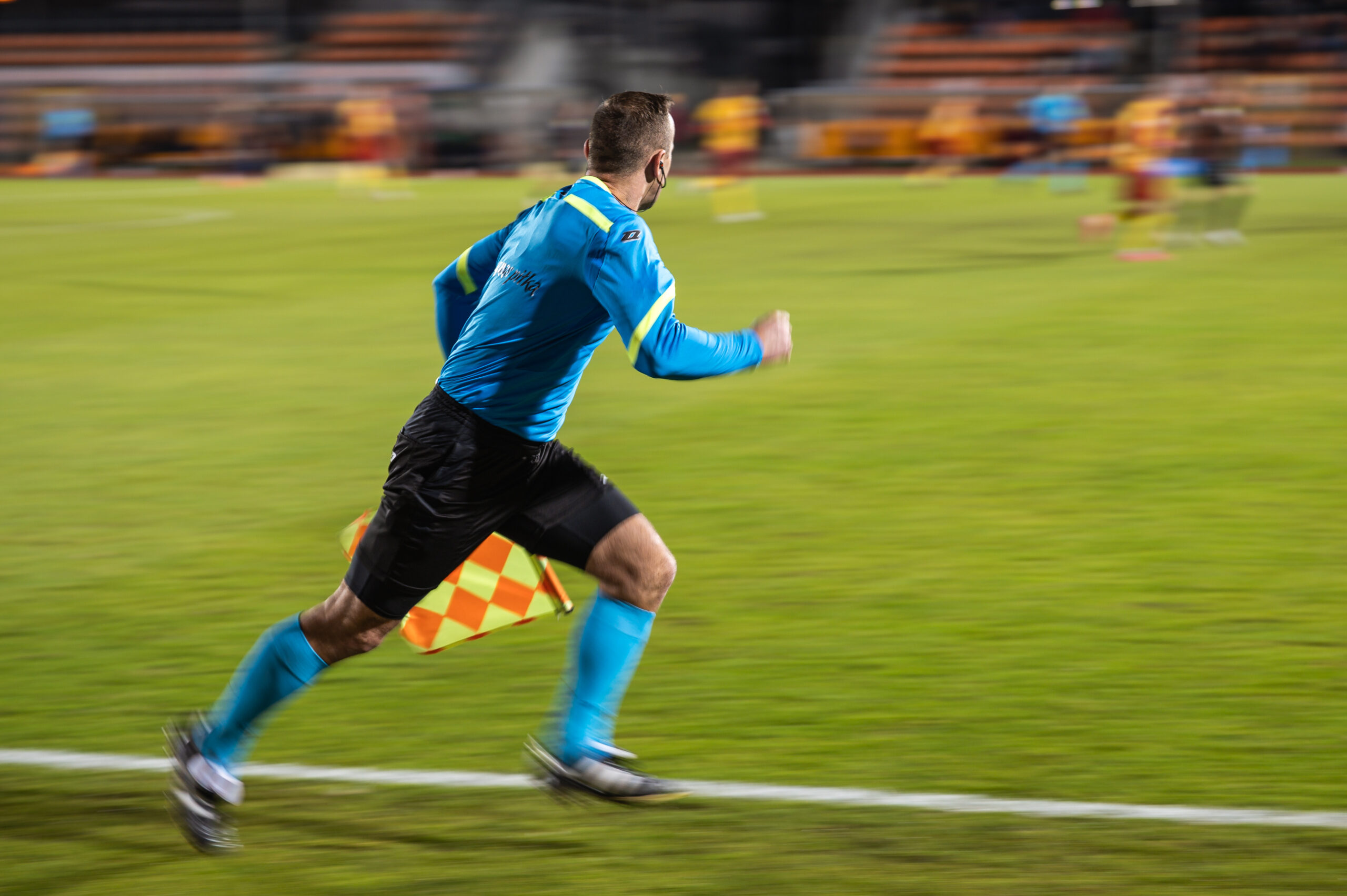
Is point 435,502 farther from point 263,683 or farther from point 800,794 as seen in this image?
point 800,794

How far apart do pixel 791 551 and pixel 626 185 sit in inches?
115

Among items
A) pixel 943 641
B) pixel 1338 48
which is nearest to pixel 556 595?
pixel 943 641

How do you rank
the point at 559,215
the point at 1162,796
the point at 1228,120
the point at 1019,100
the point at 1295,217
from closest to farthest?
the point at 559,215
the point at 1162,796
the point at 1228,120
the point at 1295,217
the point at 1019,100

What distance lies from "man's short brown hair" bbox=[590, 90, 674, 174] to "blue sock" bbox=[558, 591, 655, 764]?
1.07 meters

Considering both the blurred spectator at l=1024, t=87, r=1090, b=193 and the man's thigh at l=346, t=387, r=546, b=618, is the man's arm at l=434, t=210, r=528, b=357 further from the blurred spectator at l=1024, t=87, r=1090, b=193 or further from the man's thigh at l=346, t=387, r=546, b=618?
the blurred spectator at l=1024, t=87, r=1090, b=193

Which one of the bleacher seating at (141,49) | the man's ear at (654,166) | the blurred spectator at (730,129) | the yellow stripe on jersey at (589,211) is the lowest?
the blurred spectator at (730,129)

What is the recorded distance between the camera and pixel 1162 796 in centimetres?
396

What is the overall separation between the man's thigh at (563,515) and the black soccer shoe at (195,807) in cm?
90

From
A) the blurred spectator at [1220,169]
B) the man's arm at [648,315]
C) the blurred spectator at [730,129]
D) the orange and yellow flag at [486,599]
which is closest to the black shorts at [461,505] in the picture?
the orange and yellow flag at [486,599]

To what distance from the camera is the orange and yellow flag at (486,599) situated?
A: 4293mm

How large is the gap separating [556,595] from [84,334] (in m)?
9.79

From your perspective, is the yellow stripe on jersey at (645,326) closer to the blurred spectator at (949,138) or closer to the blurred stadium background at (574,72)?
the blurred spectator at (949,138)

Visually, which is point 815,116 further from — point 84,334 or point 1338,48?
point 84,334

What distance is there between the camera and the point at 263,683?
149 inches
